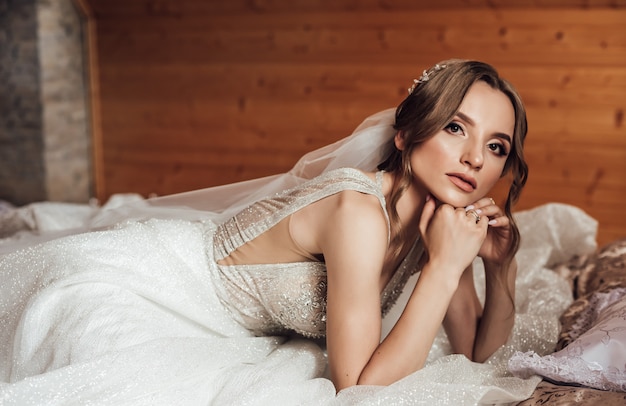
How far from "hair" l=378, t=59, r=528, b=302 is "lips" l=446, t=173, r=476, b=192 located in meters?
0.11

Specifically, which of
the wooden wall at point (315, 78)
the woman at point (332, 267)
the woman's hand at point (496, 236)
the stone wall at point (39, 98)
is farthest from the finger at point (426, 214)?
the stone wall at point (39, 98)

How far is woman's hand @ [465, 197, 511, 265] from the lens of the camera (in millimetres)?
1883

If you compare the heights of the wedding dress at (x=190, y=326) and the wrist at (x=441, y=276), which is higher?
the wrist at (x=441, y=276)

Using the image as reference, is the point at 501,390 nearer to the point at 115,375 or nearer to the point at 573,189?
the point at 115,375

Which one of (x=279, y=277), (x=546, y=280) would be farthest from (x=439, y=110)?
(x=546, y=280)

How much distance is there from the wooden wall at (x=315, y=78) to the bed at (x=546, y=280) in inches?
52.6

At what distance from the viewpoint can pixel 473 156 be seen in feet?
5.81

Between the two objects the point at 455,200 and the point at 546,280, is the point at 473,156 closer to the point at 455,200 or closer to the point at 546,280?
the point at 455,200

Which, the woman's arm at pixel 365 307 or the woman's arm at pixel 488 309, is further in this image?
the woman's arm at pixel 488 309

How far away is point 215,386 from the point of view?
159 centimetres

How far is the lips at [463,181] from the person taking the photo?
1.79m

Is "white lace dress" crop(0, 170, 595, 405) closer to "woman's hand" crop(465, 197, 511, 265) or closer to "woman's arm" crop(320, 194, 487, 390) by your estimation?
"woman's arm" crop(320, 194, 487, 390)

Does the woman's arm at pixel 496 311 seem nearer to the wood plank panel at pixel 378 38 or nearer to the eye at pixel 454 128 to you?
the eye at pixel 454 128

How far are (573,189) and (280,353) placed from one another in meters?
2.89
